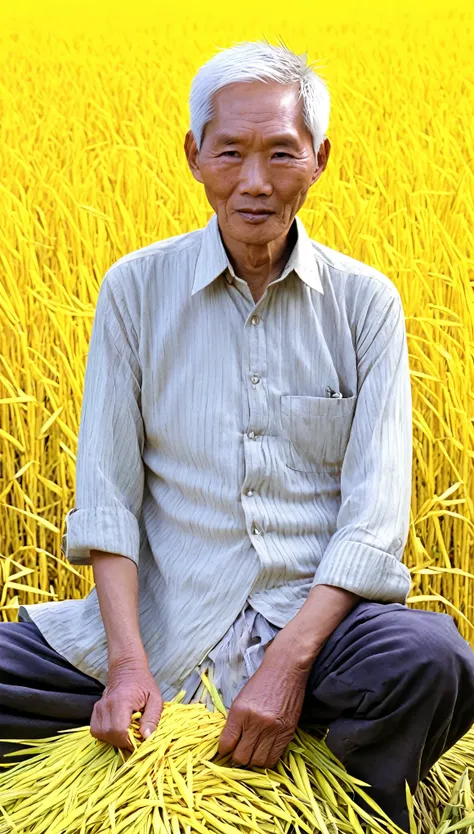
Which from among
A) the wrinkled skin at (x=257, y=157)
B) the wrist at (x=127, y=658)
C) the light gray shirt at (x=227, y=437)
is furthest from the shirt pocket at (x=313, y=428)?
the wrist at (x=127, y=658)

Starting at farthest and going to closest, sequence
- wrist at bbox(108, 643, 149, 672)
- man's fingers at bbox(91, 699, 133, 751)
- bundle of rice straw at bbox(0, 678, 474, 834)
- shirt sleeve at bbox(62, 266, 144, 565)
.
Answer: shirt sleeve at bbox(62, 266, 144, 565) → wrist at bbox(108, 643, 149, 672) → man's fingers at bbox(91, 699, 133, 751) → bundle of rice straw at bbox(0, 678, 474, 834)

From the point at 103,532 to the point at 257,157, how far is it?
0.67m

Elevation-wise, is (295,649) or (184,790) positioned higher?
(295,649)

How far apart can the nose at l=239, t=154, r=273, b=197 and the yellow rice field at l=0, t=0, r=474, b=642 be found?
1.04 meters

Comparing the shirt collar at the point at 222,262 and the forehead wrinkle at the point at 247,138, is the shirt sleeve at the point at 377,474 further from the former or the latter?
the forehead wrinkle at the point at 247,138

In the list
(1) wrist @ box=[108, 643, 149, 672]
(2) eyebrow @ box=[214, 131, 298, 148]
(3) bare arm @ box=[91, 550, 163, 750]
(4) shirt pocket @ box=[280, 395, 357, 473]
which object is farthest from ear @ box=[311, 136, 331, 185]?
(1) wrist @ box=[108, 643, 149, 672]

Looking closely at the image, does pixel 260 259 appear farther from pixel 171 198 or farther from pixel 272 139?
pixel 171 198

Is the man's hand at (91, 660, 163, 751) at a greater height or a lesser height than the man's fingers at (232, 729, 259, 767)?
greater

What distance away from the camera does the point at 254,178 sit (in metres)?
1.96

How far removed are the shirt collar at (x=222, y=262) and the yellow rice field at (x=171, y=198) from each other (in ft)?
2.84

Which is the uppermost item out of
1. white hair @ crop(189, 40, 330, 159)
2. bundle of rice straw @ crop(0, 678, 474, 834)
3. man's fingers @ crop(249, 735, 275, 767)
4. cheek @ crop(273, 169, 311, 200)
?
white hair @ crop(189, 40, 330, 159)

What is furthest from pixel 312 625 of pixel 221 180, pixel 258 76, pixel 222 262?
pixel 258 76

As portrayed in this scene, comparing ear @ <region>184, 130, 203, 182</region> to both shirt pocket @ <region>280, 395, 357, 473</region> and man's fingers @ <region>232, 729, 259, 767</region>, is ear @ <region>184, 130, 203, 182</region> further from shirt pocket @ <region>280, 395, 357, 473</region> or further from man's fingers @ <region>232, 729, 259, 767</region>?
man's fingers @ <region>232, 729, 259, 767</region>

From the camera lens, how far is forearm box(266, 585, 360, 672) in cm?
186
